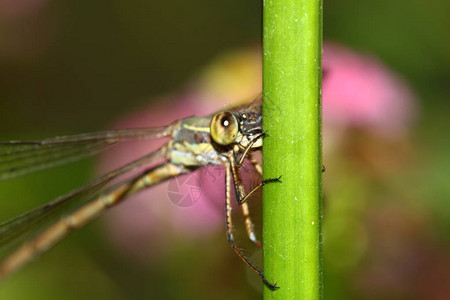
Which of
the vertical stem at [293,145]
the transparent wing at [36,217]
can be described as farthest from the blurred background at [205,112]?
the vertical stem at [293,145]

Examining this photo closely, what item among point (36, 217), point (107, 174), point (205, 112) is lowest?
point (36, 217)

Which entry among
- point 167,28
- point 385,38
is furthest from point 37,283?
point 385,38

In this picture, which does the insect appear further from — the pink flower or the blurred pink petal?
the blurred pink petal

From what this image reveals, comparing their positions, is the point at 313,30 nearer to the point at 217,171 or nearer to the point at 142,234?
the point at 217,171

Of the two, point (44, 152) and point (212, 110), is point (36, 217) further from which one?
point (212, 110)

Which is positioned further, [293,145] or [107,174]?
[107,174]

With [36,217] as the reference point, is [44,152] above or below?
above

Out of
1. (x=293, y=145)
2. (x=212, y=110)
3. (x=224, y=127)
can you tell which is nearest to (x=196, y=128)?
(x=224, y=127)
